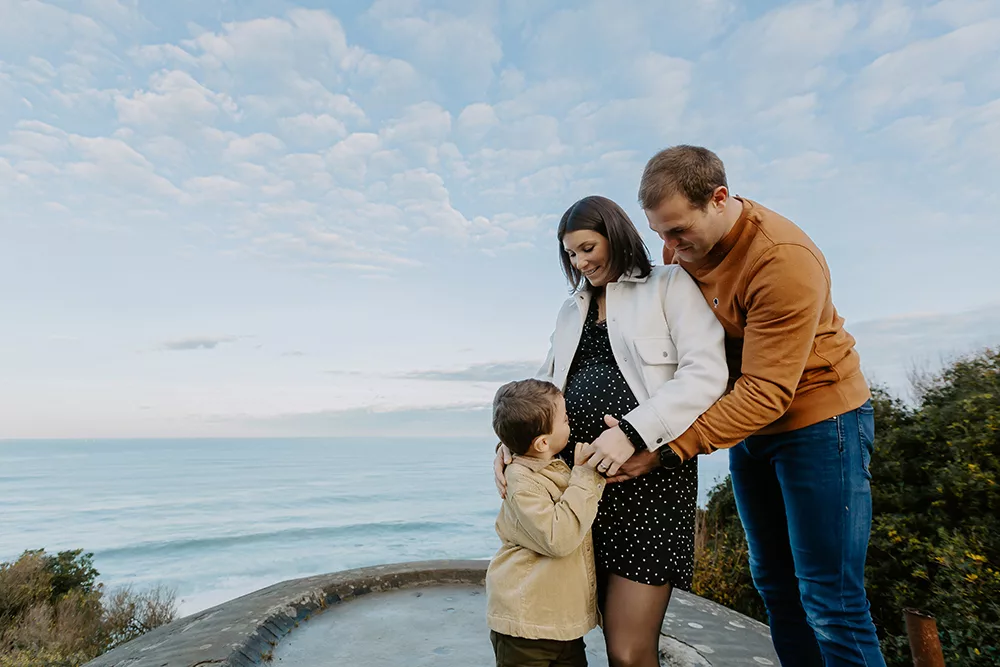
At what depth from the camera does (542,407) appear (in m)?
1.57

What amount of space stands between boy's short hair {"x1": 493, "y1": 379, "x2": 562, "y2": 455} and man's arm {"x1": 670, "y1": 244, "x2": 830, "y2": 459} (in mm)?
336

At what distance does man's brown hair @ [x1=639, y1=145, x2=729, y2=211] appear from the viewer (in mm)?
1554

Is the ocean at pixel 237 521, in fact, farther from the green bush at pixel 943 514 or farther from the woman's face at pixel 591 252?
the woman's face at pixel 591 252

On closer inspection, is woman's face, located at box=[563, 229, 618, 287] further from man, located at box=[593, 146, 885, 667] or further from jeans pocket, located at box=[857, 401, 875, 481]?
jeans pocket, located at box=[857, 401, 875, 481]

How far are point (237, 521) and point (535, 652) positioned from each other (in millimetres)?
19572

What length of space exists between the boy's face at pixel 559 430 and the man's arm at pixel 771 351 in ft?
0.96

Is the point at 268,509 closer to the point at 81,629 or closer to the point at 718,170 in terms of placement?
the point at 81,629

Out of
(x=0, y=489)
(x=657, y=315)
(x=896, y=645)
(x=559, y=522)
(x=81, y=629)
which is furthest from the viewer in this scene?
(x=0, y=489)

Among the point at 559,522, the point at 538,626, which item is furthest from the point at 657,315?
the point at 538,626

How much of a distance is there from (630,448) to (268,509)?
69.0ft

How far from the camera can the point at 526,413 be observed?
5.14 feet

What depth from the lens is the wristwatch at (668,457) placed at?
1.51 m

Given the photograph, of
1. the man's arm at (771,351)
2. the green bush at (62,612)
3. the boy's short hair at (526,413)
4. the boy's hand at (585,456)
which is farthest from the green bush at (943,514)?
the green bush at (62,612)

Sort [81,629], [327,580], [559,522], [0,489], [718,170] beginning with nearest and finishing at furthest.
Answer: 1. [559,522]
2. [718,170]
3. [327,580]
4. [81,629]
5. [0,489]
